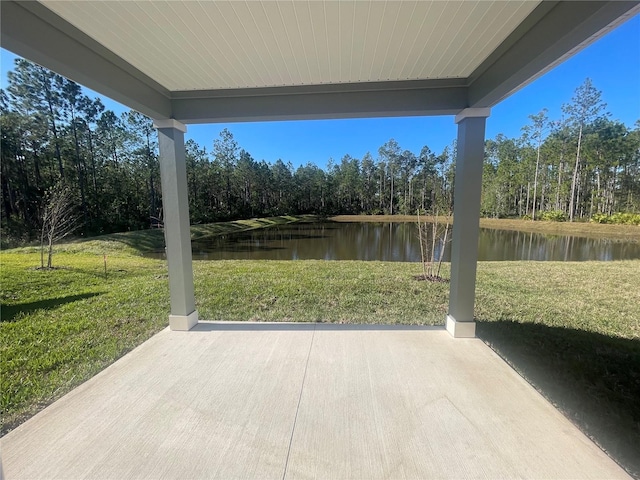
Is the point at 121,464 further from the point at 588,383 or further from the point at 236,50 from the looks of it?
the point at 588,383

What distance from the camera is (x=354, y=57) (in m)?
2.16

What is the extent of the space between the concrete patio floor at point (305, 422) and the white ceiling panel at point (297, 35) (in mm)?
2380

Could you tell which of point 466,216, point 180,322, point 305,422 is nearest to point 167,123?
point 180,322

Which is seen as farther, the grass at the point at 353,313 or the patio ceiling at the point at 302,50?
the grass at the point at 353,313

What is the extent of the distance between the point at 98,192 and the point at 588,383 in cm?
1749

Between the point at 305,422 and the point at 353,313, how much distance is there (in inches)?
87.4

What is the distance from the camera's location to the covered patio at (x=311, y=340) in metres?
1.50

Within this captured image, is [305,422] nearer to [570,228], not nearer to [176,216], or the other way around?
[176,216]

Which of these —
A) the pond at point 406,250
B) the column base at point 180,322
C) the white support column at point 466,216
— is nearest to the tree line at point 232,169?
the pond at point 406,250

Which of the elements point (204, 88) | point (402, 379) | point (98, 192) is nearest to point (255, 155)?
point (98, 192)

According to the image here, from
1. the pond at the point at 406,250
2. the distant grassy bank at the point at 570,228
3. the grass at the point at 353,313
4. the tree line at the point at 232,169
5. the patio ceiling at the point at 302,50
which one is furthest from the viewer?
the distant grassy bank at the point at 570,228

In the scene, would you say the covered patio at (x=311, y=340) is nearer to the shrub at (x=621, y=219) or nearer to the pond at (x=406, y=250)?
the pond at (x=406, y=250)

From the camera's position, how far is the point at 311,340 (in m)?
2.87

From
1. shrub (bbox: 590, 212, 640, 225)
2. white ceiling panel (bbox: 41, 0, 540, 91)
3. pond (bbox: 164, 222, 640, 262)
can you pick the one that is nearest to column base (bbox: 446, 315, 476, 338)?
white ceiling panel (bbox: 41, 0, 540, 91)
